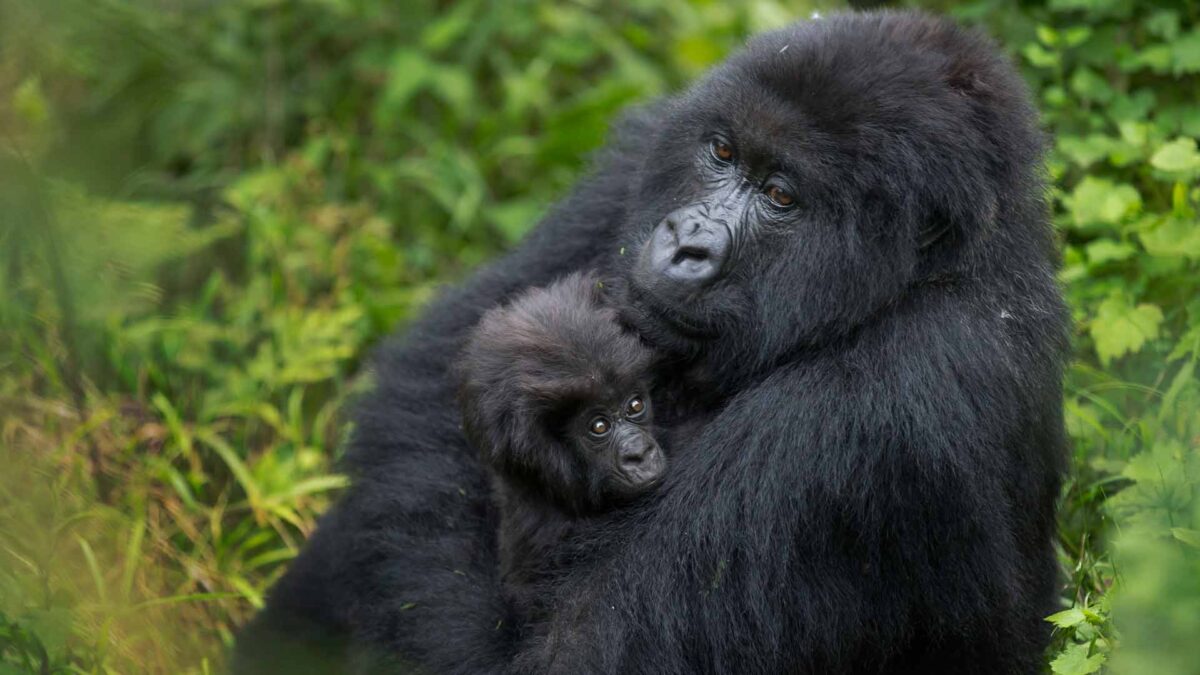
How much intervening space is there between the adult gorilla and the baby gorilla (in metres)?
0.08

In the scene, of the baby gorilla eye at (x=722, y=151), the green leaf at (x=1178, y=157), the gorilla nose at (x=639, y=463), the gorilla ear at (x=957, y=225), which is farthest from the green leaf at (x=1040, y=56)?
the gorilla nose at (x=639, y=463)

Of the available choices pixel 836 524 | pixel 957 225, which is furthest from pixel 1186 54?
pixel 836 524

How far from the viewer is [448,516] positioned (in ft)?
11.5

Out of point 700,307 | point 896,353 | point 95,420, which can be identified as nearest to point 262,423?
point 95,420

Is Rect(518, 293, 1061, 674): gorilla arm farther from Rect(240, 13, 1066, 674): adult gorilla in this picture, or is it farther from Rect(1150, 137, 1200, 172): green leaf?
Rect(1150, 137, 1200, 172): green leaf

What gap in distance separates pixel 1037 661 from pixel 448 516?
1603 mm

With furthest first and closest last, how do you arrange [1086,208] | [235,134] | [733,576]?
[235,134] < [1086,208] < [733,576]

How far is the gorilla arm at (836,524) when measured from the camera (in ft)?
9.39

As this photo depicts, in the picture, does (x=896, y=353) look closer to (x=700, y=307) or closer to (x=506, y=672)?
(x=700, y=307)

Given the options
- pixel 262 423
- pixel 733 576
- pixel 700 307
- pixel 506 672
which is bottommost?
pixel 262 423

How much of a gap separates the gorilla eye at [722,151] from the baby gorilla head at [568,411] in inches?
19.0

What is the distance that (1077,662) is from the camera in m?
2.75

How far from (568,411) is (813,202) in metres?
0.79

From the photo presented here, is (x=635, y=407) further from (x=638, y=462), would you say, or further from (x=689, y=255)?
(x=689, y=255)
